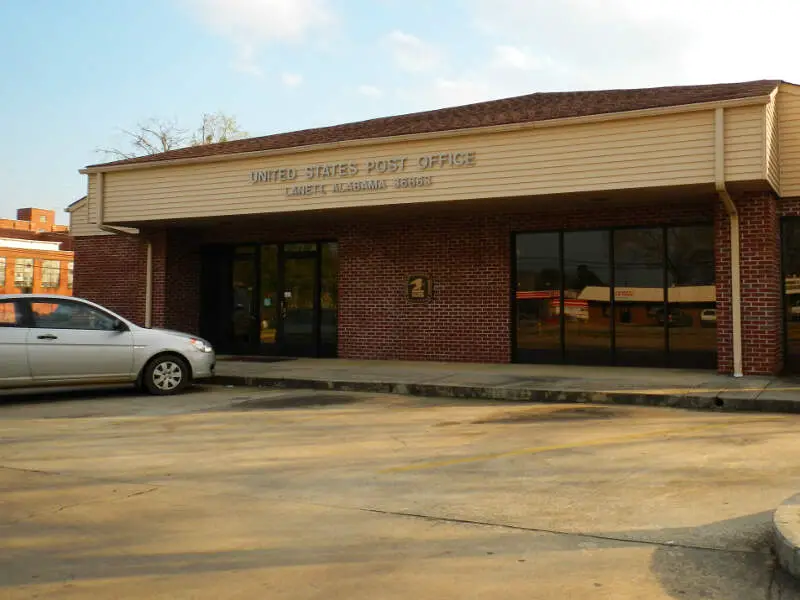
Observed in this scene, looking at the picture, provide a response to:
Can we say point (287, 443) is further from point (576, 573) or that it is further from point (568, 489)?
point (576, 573)

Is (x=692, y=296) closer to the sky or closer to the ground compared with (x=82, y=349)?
closer to the sky

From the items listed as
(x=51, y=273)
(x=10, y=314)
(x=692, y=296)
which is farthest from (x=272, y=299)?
(x=51, y=273)

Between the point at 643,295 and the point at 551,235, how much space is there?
7.12ft

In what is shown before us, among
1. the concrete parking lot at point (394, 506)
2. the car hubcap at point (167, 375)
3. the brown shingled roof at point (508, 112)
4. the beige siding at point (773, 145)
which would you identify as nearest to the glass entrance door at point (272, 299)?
the brown shingled roof at point (508, 112)

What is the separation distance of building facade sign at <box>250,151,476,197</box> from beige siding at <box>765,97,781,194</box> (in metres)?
4.66

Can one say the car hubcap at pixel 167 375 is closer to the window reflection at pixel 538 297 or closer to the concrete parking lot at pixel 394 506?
the concrete parking lot at pixel 394 506

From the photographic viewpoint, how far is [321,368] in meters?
14.2

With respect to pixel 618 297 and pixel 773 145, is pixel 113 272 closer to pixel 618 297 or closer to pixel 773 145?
pixel 618 297

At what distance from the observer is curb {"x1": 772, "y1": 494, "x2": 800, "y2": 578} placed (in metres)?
3.66

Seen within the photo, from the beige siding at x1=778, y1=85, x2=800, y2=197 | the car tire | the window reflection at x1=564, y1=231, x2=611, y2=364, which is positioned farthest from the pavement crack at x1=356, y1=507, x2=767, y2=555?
the beige siding at x1=778, y1=85, x2=800, y2=197

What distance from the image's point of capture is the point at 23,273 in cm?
6688

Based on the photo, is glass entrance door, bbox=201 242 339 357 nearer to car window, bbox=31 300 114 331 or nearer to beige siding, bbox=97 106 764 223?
beige siding, bbox=97 106 764 223

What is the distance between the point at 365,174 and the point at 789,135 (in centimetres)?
747

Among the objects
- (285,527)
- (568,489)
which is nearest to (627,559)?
(568,489)
